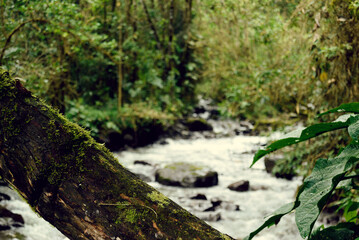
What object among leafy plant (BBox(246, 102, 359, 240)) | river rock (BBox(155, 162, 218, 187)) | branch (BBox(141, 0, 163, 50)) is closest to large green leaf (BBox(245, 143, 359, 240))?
leafy plant (BBox(246, 102, 359, 240))

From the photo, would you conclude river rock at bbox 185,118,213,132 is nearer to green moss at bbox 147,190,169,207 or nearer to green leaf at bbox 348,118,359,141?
green moss at bbox 147,190,169,207

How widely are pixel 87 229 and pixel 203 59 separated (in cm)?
1259

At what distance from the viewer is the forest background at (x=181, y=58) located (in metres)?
3.95

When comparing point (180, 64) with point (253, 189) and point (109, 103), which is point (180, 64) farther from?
point (253, 189)

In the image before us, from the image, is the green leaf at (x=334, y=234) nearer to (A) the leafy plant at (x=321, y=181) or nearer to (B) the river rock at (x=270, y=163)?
(A) the leafy plant at (x=321, y=181)

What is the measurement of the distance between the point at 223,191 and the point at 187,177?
31.9 inches

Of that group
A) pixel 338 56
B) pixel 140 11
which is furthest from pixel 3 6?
pixel 140 11

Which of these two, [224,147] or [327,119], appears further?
[224,147]

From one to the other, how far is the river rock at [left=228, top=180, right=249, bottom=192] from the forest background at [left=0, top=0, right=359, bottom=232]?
1.03 m

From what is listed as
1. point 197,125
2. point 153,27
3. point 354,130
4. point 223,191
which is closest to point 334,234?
point 354,130

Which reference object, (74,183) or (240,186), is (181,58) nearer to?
(240,186)

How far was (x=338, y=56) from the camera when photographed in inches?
146

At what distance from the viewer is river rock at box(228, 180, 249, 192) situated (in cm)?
682

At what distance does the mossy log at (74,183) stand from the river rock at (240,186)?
5.72 metres
